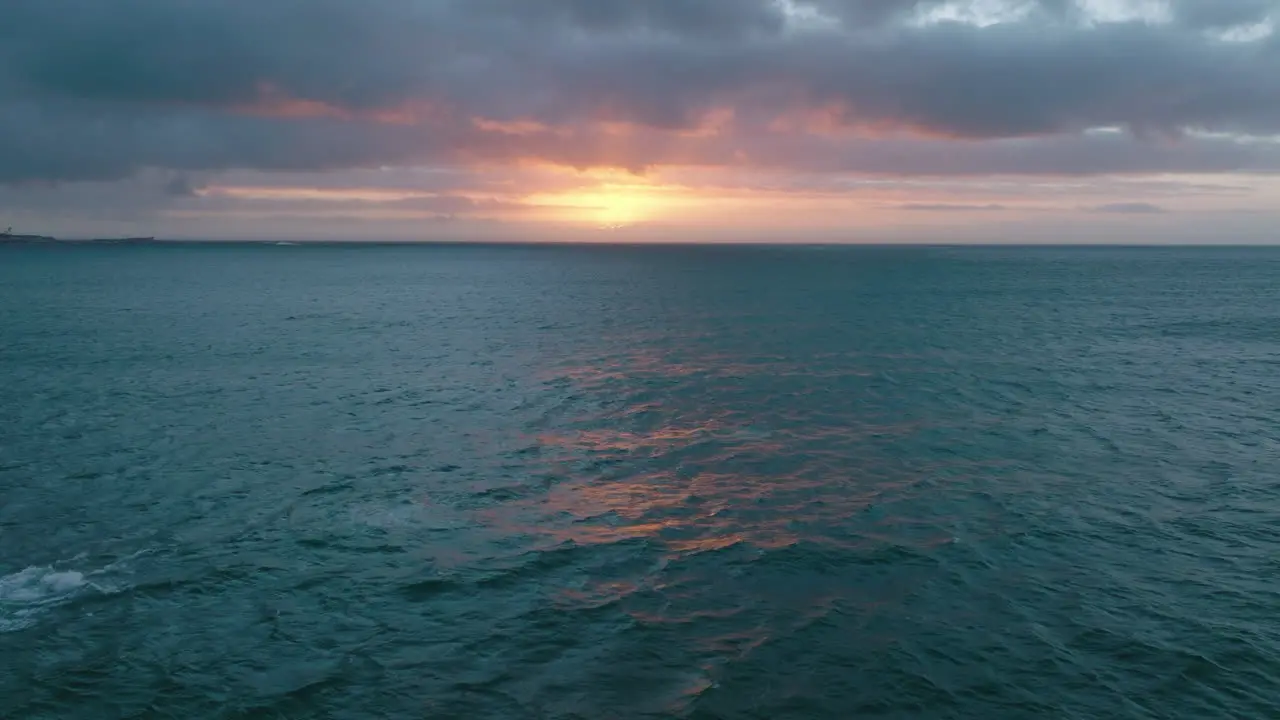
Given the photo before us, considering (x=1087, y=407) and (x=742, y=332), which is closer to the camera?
(x=1087, y=407)

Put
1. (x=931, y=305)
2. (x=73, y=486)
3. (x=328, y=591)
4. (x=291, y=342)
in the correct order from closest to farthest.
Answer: (x=328, y=591), (x=73, y=486), (x=291, y=342), (x=931, y=305)

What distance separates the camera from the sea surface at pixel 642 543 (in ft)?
76.9

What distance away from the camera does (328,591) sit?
29375mm

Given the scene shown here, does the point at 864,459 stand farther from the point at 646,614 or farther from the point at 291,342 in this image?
the point at 291,342

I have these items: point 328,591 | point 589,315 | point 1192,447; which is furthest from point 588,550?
point 589,315

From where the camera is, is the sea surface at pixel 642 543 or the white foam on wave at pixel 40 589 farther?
the white foam on wave at pixel 40 589

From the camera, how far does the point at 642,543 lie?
33.6m

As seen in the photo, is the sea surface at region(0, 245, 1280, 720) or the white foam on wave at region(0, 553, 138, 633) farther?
the white foam on wave at region(0, 553, 138, 633)

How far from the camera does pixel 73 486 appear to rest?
40.8 meters

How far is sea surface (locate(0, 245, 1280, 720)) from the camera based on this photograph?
76.9ft

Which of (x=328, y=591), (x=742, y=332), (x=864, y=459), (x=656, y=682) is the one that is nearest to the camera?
(x=656, y=682)

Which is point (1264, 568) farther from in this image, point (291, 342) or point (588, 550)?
point (291, 342)

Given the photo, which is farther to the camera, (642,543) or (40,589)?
(642,543)

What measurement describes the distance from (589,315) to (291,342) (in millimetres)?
48965
